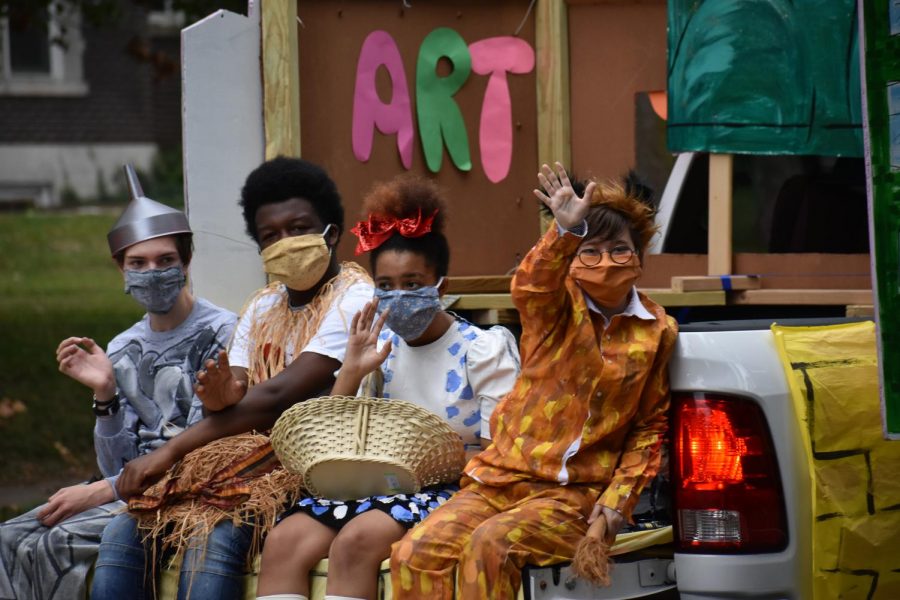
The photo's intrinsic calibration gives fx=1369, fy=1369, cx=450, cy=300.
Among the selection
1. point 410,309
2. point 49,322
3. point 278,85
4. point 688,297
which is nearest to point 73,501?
point 410,309

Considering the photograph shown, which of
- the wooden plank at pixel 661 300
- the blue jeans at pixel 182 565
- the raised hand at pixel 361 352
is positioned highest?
the wooden plank at pixel 661 300

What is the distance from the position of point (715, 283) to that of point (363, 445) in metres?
1.63

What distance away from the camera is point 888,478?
3533 mm

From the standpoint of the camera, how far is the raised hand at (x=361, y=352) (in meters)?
4.38

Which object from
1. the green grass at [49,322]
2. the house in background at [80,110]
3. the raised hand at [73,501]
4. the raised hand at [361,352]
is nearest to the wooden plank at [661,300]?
the raised hand at [361,352]

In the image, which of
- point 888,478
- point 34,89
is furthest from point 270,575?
point 34,89

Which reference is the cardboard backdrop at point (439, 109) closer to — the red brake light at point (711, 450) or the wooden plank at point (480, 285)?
the wooden plank at point (480, 285)

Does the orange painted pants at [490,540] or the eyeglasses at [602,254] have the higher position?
the eyeglasses at [602,254]

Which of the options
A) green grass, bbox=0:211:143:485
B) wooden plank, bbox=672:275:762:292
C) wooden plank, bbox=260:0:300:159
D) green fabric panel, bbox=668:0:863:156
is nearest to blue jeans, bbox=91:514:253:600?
wooden plank, bbox=672:275:762:292

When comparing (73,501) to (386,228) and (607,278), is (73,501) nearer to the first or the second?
(386,228)

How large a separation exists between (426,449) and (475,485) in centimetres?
20

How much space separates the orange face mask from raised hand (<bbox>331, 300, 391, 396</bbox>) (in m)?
0.76

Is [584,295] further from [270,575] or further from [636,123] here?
[636,123]

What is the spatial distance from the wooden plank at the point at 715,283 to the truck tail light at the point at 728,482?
1.52m
